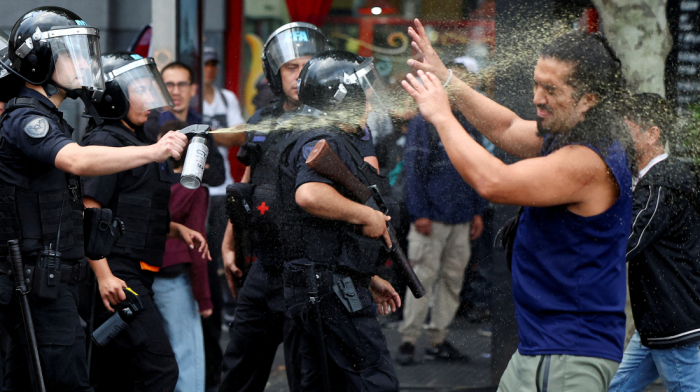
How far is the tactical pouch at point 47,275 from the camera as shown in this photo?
3023mm

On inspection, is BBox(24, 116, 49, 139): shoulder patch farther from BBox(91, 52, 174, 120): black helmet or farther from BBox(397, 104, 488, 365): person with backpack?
BBox(397, 104, 488, 365): person with backpack

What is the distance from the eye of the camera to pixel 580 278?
253 centimetres

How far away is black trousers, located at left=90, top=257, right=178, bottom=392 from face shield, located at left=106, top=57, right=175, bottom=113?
79 centimetres

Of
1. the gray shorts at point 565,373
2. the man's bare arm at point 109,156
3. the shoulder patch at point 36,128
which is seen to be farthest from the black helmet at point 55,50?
the gray shorts at point 565,373

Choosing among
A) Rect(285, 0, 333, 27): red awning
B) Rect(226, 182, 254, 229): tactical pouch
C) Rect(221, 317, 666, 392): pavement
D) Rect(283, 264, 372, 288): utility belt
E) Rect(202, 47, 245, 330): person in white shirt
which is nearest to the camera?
Rect(283, 264, 372, 288): utility belt

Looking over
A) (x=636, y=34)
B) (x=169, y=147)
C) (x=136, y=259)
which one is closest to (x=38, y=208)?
(x=169, y=147)

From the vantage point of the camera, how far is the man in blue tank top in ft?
8.14

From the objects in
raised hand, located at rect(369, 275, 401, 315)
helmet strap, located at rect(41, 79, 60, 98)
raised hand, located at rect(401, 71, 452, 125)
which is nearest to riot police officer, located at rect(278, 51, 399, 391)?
raised hand, located at rect(369, 275, 401, 315)

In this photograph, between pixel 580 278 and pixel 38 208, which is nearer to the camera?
pixel 580 278

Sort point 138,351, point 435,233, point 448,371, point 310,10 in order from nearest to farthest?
point 138,351 → point 448,371 → point 435,233 → point 310,10

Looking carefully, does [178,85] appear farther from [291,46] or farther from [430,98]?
[430,98]

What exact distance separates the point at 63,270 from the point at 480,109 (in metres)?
1.85

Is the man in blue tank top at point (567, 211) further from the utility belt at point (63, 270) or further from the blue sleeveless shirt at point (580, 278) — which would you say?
the utility belt at point (63, 270)

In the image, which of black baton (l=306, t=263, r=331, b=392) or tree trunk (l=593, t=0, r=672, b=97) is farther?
tree trunk (l=593, t=0, r=672, b=97)
